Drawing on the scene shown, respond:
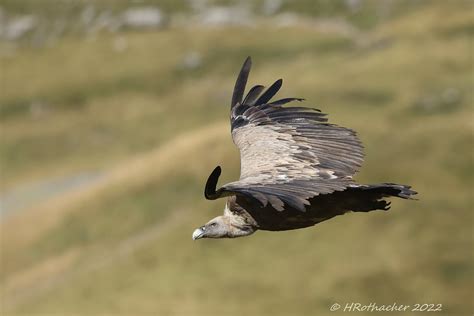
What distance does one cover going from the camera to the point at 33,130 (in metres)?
103

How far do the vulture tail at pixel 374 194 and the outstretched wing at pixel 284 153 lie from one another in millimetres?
311

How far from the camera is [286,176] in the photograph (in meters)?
15.0

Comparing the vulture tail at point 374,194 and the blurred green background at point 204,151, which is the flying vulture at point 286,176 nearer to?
the vulture tail at point 374,194

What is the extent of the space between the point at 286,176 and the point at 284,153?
7.83ft

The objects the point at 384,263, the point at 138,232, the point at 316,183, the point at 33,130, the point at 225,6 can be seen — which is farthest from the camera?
the point at 225,6

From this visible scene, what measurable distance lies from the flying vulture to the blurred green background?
25689 millimetres

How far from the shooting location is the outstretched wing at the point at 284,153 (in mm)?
13391

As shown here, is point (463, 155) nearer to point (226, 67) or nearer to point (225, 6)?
point (226, 67)

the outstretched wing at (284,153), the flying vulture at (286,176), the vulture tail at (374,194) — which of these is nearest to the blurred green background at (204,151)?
the outstretched wing at (284,153)

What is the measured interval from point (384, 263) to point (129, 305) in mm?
13723

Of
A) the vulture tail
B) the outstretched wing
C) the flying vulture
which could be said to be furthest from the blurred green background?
the vulture tail

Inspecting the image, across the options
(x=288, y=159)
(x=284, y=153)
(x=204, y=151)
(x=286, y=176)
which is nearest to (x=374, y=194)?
(x=286, y=176)

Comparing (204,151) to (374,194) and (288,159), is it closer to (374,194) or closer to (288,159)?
(288,159)

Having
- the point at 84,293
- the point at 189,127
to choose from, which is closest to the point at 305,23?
the point at 189,127
